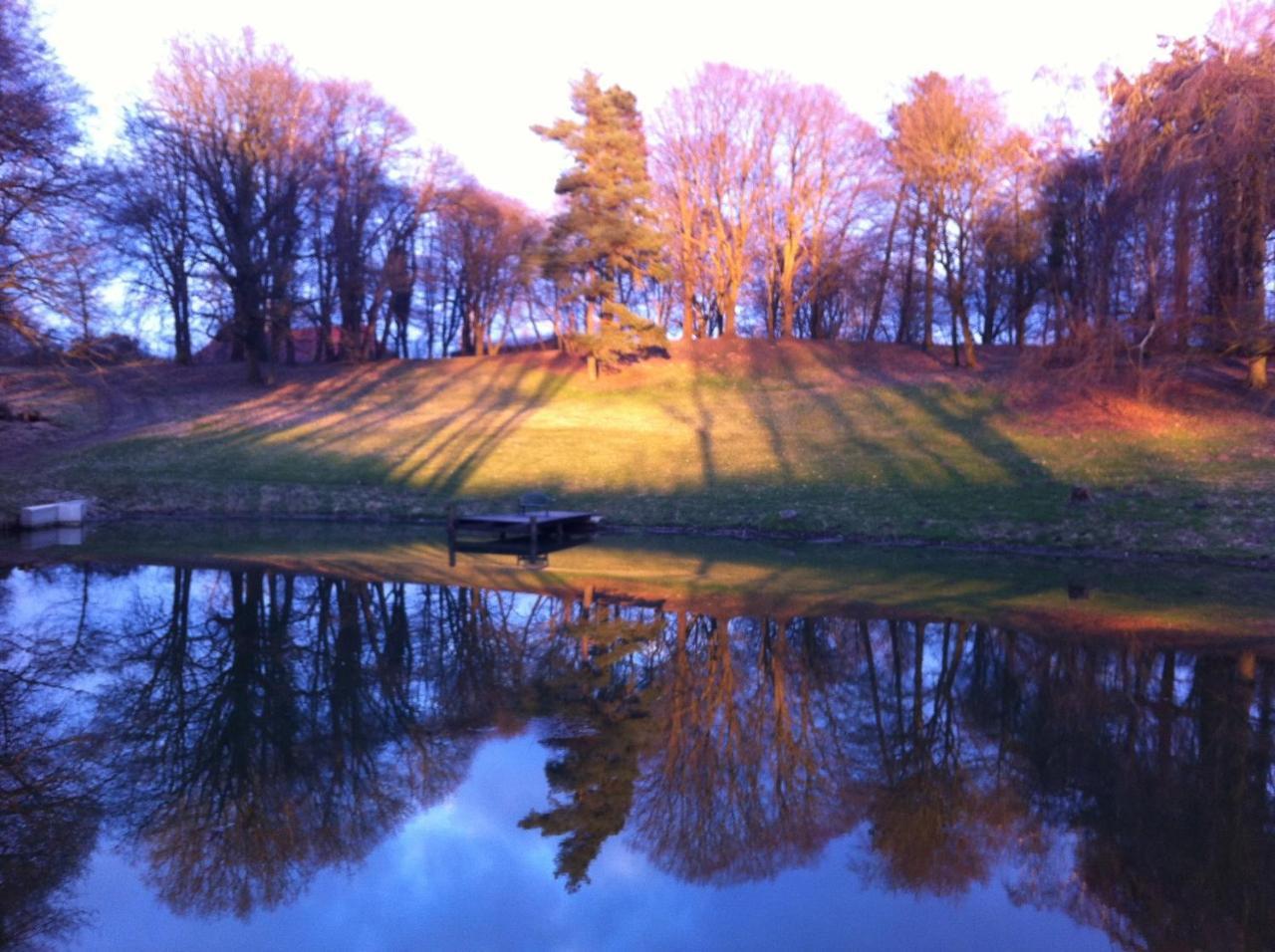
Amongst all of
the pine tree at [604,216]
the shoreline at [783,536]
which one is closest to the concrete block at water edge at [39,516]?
the shoreline at [783,536]

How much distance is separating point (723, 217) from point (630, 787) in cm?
3915

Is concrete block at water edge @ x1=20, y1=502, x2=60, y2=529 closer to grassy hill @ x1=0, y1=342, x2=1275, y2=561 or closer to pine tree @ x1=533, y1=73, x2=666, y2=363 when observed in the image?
grassy hill @ x1=0, y1=342, x2=1275, y2=561

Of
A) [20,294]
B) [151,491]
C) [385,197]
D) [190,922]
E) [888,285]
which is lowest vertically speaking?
[190,922]

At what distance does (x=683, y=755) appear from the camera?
296 inches

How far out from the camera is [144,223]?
38.5m

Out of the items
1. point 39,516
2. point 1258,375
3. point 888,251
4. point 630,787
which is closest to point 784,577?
point 630,787

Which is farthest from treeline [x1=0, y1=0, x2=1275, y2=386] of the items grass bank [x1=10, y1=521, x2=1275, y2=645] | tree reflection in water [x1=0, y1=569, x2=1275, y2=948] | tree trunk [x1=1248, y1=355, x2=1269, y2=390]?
tree reflection in water [x1=0, y1=569, x2=1275, y2=948]

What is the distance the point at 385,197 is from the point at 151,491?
2369 cm

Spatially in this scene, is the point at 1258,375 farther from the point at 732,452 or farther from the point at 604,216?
the point at 604,216

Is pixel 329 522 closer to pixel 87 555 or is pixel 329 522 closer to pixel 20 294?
pixel 87 555

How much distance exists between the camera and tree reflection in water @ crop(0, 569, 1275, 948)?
5.89 m

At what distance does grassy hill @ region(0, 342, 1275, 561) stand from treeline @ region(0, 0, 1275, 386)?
244 centimetres

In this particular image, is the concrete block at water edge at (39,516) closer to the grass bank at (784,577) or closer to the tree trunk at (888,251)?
the grass bank at (784,577)

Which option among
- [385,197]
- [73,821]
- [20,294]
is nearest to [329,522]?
[20,294]
